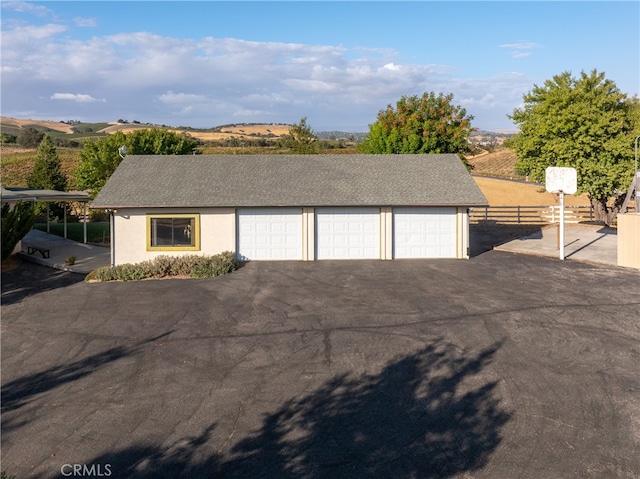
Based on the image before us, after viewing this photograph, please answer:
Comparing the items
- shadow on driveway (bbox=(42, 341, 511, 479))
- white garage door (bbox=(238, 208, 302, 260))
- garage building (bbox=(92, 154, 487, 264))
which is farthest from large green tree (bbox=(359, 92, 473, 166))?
shadow on driveway (bbox=(42, 341, 511, 479))

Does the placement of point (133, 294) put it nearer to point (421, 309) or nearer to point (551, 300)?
point (421, 309)

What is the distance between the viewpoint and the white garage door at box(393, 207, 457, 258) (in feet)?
72.7

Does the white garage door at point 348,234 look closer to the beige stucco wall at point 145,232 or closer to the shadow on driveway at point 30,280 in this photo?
the beige stucco wall at point 145,232

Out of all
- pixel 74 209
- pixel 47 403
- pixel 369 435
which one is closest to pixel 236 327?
pixel 47 403

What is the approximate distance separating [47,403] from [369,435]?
656 centimetres

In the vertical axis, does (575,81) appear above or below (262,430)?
above

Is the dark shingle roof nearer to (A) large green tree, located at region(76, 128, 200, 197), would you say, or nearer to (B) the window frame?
(B) the window frame

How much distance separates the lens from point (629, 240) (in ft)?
65.8

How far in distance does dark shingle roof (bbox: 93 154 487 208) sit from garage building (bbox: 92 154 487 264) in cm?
5

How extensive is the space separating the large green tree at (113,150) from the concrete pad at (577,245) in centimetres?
2693

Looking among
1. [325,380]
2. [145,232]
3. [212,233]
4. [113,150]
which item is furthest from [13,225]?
[325,380]

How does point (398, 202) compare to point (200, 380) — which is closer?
point (200, 380)

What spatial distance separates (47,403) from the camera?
371 inches

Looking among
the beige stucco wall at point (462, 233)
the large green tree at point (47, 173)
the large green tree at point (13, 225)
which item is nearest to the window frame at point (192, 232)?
the large green tree at point (13, 225)
